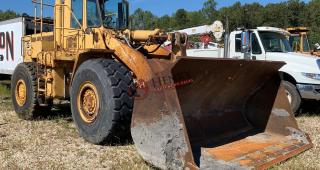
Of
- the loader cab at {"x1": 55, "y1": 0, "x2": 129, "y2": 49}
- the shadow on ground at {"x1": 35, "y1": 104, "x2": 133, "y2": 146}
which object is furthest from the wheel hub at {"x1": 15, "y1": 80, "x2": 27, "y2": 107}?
the loader cab at {"x1": 55, "y1": 0, "x2": 129, "y2": 49}

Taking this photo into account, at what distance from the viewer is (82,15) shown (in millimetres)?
7535

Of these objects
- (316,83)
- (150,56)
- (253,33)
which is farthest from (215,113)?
(253,33)

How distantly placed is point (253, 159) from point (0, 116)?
18.8ft

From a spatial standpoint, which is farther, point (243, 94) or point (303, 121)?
point (303, 121)

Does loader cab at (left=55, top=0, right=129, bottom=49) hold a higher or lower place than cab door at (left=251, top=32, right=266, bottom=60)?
higher

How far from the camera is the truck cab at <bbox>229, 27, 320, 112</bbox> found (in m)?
9.94

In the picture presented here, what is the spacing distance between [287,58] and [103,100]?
572 centimetres

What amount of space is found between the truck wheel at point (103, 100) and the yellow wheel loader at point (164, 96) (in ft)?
0.04

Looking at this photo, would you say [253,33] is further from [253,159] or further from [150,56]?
[253,159]

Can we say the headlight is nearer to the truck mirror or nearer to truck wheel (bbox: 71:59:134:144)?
the truck mirror

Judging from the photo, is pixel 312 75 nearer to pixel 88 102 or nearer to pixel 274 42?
pixel 274 42

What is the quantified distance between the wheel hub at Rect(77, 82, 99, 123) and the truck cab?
4475 millimetres

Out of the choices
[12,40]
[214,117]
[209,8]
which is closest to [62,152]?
[214,117]

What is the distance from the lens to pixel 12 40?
1409cm
